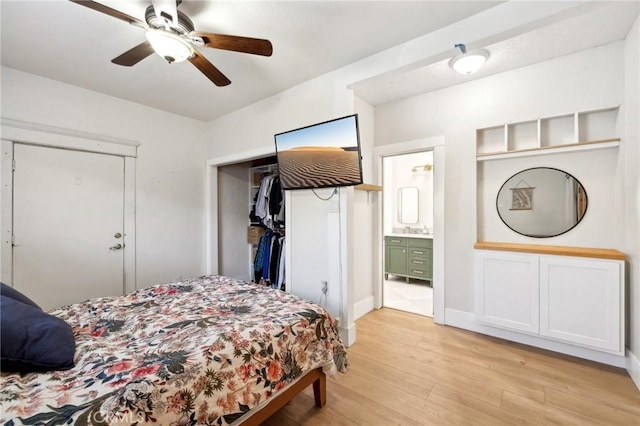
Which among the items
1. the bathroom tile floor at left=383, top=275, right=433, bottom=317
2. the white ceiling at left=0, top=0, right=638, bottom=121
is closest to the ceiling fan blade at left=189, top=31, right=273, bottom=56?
the white ceiling at left=0, top=0, right=638, bottom=121

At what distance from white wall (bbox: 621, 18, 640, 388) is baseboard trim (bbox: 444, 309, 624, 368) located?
0.12 meters

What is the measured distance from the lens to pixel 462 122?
2.76 m

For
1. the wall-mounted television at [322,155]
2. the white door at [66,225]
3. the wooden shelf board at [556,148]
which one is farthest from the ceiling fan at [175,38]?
the wooden shelf board at [556,148]

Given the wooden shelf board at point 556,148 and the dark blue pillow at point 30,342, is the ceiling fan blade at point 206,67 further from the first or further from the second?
the wooden shelf board at point 556,148

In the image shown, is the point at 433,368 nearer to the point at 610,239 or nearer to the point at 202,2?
the point at 610,239

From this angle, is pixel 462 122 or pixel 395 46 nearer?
pixel 395 46

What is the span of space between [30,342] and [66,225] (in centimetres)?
224

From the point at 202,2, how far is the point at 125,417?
2.12 meters

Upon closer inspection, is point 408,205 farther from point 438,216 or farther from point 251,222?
point 251,222

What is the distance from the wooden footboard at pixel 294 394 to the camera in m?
1.30

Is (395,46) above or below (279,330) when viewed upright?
above

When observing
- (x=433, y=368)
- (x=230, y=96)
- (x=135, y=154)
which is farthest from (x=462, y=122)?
(x=135, y=154)

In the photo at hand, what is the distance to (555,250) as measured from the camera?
2221mm

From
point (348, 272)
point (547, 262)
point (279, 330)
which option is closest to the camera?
point (279, 330)
